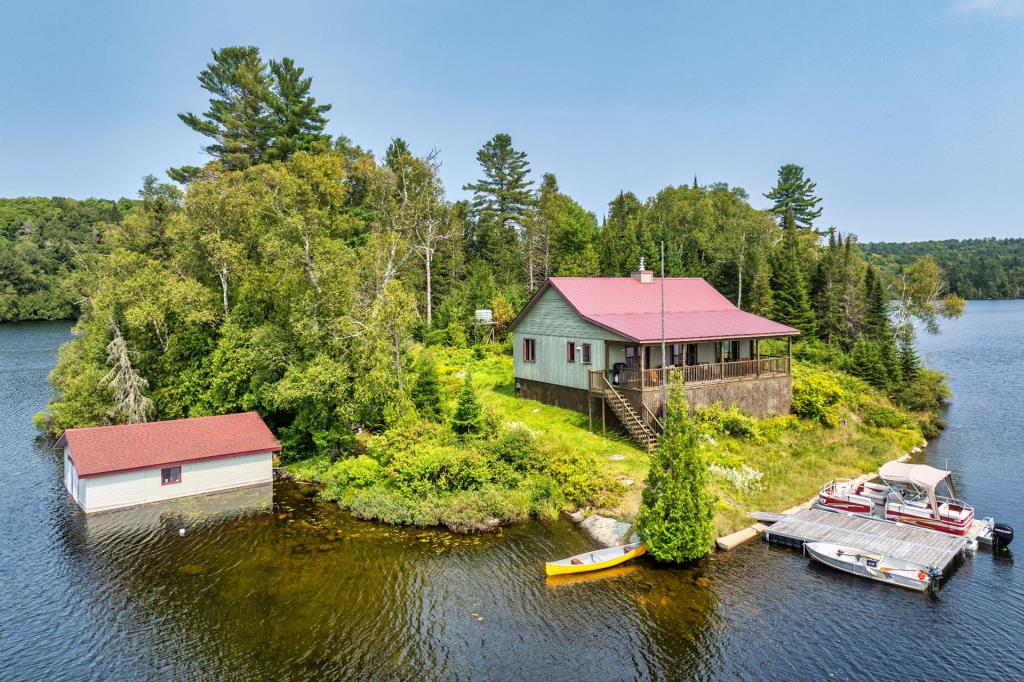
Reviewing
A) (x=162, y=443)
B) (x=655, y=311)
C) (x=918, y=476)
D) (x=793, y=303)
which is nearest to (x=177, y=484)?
(x=162, y=443)

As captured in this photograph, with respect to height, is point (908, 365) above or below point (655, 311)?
below

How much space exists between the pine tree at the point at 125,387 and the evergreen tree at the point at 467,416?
63.3ft

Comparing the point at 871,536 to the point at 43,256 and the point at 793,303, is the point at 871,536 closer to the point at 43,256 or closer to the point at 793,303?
the point at 793,303

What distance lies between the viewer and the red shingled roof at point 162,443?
2627 centimetres

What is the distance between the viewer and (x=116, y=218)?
121m

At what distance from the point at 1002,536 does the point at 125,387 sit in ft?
137

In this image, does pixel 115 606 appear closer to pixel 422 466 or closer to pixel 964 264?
pixel 422 466

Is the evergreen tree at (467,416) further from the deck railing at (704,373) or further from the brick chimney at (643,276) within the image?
the brick chimney at (643,276)

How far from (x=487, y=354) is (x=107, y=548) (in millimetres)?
29795

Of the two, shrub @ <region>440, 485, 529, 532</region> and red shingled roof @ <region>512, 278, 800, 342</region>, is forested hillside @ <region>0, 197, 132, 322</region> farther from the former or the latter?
shrub @ <region>440, 485, 529, 532</region>

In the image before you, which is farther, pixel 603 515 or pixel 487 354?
pixel 487 354

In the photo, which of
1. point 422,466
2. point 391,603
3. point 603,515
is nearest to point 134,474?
point 422,466

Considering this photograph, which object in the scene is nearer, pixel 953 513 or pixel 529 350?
pixel 953 513

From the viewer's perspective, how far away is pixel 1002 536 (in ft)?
69.3
